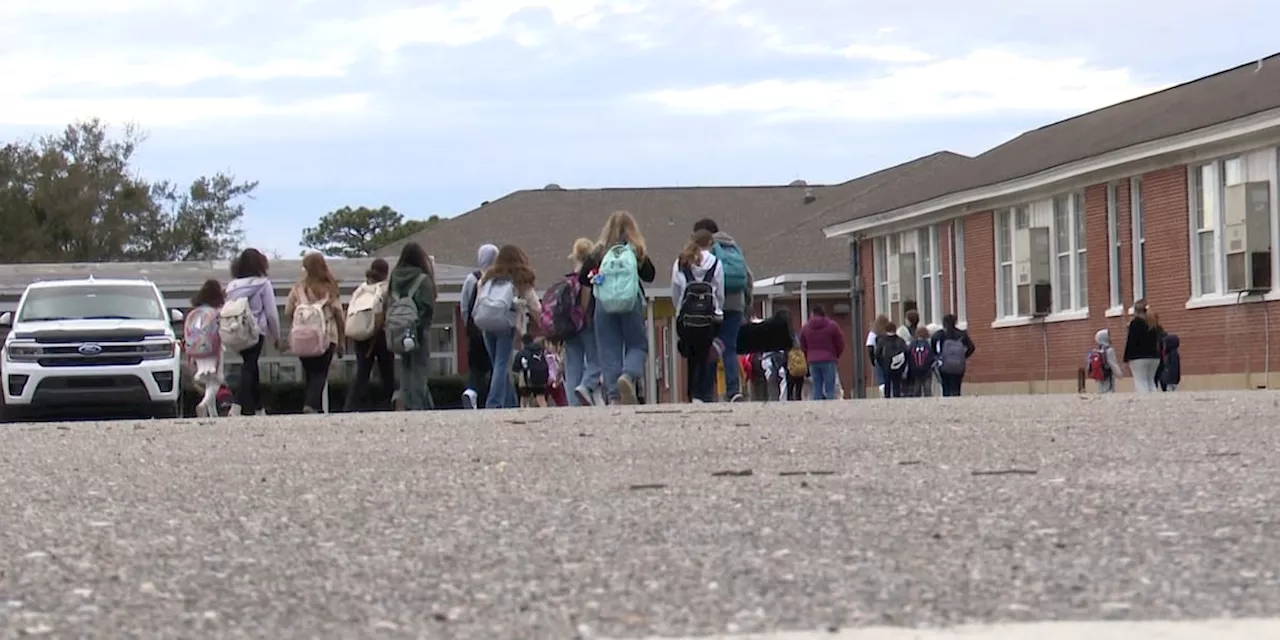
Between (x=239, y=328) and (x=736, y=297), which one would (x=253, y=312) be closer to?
(x=239, y=328)

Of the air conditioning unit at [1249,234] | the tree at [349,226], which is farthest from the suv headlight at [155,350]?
the tree at [349,226]

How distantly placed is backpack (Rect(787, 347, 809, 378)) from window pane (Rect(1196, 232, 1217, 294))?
586 centimetres

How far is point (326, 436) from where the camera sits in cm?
1189

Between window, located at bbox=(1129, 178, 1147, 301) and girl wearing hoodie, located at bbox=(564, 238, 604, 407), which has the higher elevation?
window, located at bbox=(1129, 178, 1147, 301)

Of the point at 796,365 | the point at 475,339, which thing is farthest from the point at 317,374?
the point at 796,365

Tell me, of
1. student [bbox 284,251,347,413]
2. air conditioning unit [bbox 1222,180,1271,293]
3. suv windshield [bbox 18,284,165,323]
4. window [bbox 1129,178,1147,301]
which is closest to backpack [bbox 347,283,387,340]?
student [bbox 284,251,347,413]

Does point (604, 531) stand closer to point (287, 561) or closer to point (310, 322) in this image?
point (287, 561)

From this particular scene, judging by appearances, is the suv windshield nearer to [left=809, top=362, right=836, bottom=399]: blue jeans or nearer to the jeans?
[left=809, top=362, right=836, bottom=399]: blue jeans

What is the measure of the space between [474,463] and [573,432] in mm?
2071

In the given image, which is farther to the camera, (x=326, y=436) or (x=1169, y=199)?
(x=1169, y=199)

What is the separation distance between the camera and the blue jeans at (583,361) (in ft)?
55.0

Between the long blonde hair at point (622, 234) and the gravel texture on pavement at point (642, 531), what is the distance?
4.80m

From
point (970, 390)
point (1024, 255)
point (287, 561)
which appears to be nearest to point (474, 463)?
point (287, 561)

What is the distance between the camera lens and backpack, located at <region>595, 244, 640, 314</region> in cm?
1558
